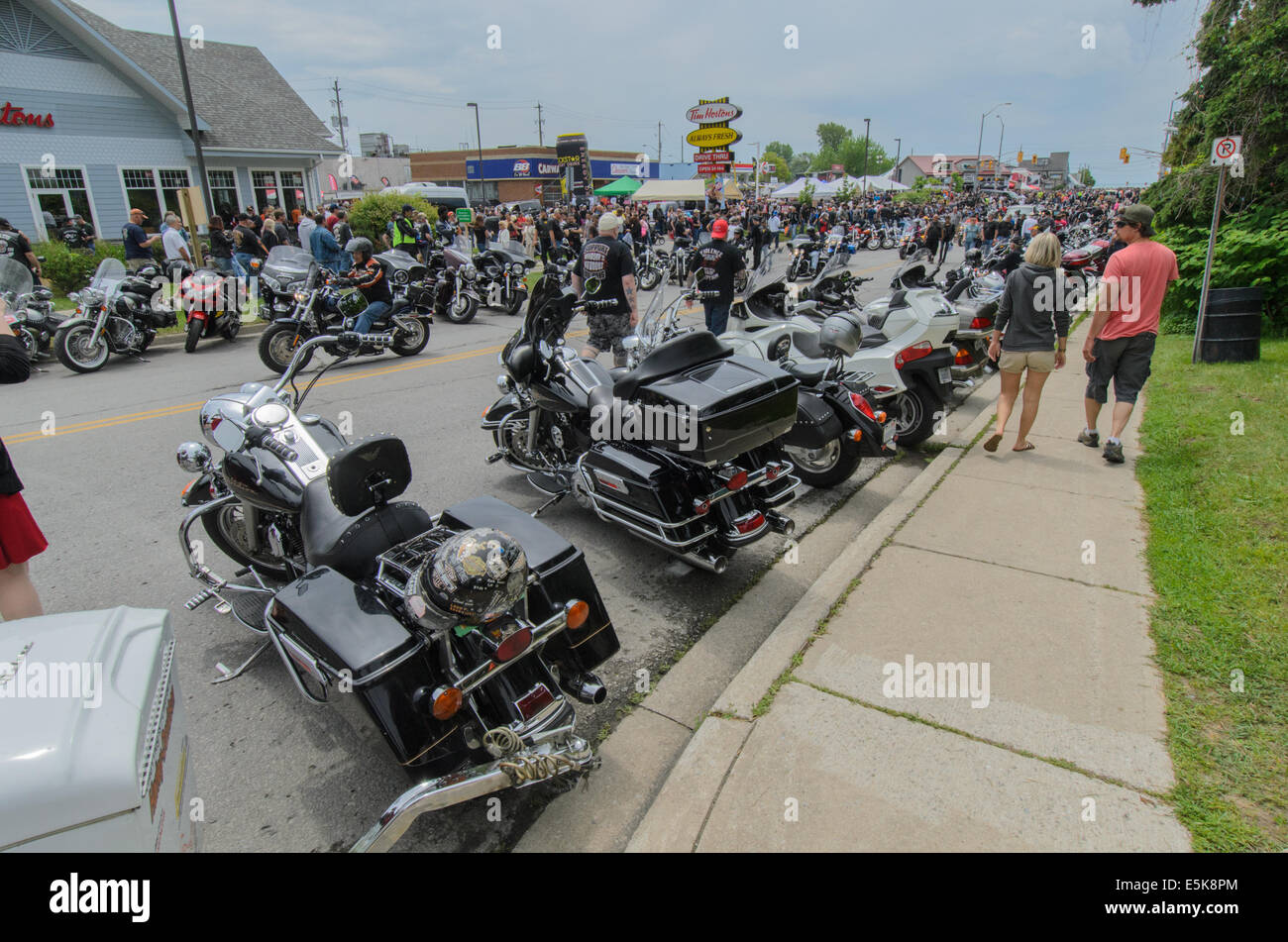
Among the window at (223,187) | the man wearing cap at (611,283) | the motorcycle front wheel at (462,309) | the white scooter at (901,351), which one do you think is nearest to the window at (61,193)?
the window at (223,187)

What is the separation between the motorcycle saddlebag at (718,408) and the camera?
3557mm

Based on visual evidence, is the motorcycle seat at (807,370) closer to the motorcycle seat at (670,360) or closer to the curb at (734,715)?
the curb at (734,715)

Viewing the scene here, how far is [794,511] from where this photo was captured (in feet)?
17.5

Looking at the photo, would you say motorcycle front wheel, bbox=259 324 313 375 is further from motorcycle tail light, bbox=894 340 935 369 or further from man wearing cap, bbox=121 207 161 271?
motorcycle tail light, bbox=894 340 935 369

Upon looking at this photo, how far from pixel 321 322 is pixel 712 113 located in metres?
19.6

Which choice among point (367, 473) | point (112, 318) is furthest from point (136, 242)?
point (367, 473)

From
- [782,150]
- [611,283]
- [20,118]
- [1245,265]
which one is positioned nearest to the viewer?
[611,283]

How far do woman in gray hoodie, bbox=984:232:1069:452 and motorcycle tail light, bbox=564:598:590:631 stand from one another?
4677 millimetres

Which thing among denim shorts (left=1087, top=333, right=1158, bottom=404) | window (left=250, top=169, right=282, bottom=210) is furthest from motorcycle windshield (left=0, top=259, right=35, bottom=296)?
window (left=250, top=169, right=282, bottom=210)

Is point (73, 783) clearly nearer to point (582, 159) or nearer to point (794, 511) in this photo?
point (794, 511)

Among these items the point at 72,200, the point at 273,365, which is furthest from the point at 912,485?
the point at 72,200

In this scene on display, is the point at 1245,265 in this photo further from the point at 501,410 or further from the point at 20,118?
the point at 20,118

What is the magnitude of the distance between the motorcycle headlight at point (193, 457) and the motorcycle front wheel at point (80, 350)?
24.8 feet

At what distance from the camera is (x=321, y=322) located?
9.67 meters
